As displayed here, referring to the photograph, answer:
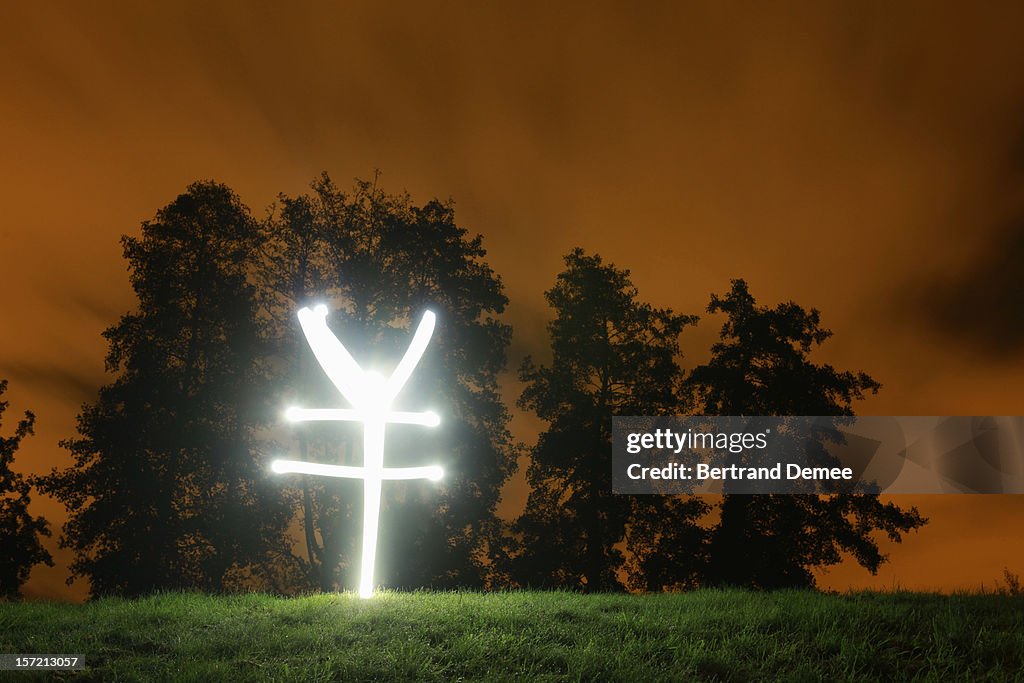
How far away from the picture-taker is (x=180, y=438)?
23.3 meters

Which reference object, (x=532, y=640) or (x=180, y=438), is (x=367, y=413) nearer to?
(x=532, y=640)

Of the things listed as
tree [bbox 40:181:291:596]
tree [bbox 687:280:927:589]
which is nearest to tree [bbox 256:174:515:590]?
tree [bbox 40:181:291:596]

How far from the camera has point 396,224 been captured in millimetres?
27688

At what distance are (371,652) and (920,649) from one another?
6672 millimetres

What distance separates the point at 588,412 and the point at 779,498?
707 centimetres

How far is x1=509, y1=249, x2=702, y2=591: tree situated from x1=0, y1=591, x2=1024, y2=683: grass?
46.0 ft

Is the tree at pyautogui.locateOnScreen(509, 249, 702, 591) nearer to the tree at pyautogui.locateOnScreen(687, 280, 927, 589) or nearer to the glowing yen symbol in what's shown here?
the tree at pyautogui.locateOnScreen(687, 280, 927, 589)

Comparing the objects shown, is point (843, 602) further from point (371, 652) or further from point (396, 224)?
point (396, 224)

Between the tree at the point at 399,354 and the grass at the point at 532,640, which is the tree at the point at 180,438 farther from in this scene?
the grass at the point at 532,640

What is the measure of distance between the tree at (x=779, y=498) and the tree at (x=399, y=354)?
7.81 m

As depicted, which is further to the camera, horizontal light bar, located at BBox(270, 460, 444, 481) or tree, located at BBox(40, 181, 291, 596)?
tree, located at BBox(40, 181, 291, 596)

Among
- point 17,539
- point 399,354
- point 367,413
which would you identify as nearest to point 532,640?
point 367,413

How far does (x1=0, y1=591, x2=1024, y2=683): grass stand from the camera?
342 inches

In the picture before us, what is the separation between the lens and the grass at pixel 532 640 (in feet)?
28.5
